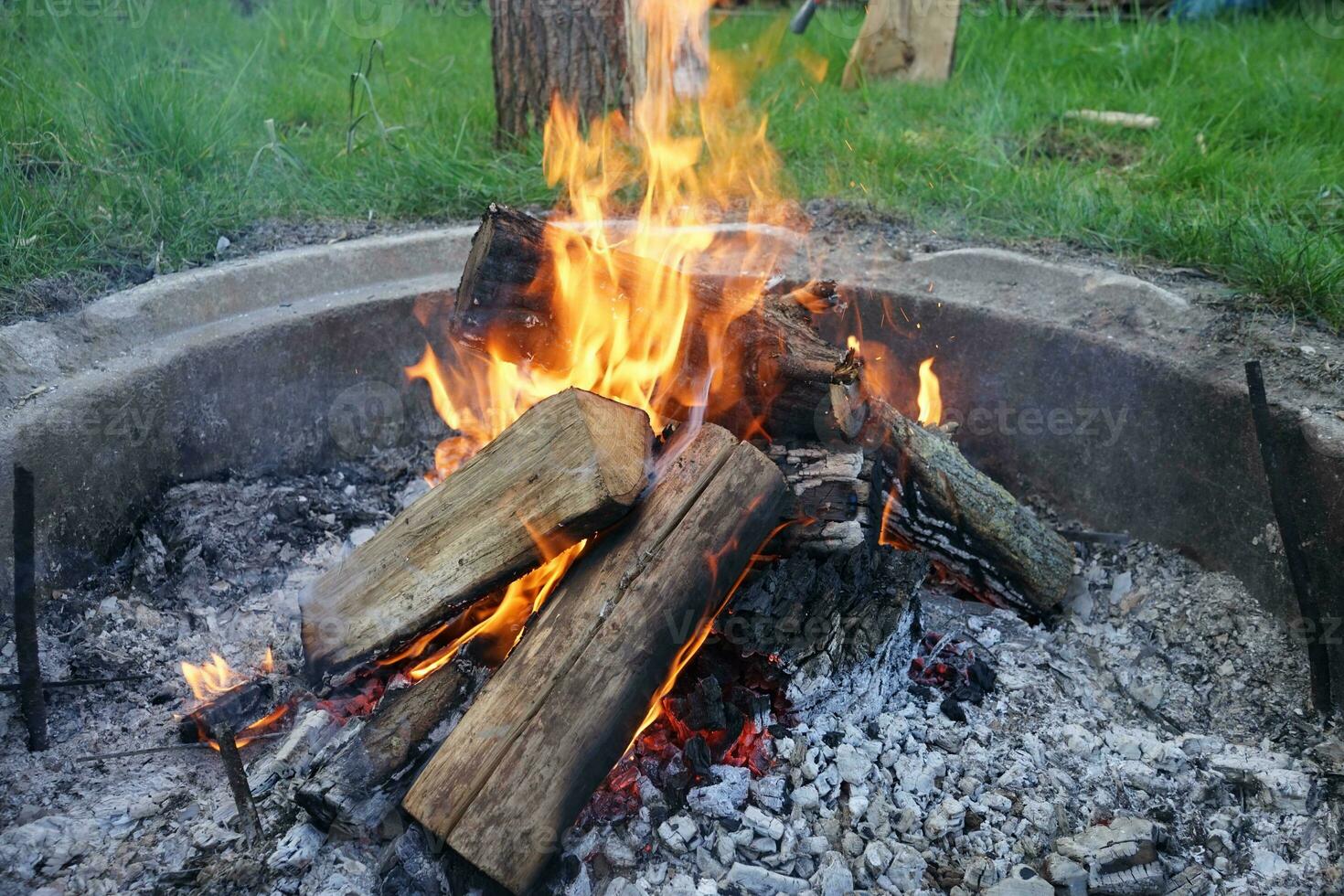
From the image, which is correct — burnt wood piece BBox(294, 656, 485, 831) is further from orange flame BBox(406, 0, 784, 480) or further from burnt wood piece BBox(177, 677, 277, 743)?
orange flame BBox(406, 0, 784, 480)

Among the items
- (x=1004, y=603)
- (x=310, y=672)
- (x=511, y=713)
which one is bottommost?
(x=1004, y=603)

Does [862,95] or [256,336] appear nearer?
[256,336]

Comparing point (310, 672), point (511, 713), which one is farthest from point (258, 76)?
point (511, 713)

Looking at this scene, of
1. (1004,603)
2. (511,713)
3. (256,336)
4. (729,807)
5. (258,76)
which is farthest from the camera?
(258,76)

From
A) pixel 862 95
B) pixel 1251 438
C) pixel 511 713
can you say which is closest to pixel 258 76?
pixel 862 95

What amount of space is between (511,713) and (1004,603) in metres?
1.43

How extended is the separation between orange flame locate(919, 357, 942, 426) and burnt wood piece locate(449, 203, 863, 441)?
729 mm

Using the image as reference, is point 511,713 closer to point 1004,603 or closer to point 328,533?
point 328,533

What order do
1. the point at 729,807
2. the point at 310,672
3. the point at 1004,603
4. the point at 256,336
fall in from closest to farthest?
the point at 729,807 → the point at 310,672 → the point at 1004,603 → the point at 256,336

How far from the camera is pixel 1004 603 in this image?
282 cm

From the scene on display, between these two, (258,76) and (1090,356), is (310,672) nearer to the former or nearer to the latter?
(1090,356)

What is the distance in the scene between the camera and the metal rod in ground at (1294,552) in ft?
7.63

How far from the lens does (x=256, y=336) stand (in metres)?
3.03

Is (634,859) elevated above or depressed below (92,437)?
below
